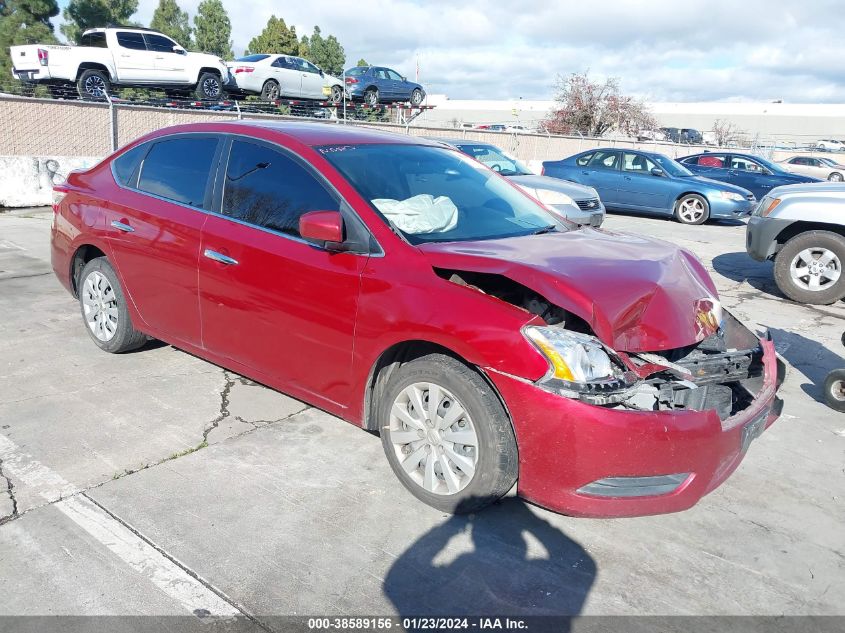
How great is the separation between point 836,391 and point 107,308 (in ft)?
17.1

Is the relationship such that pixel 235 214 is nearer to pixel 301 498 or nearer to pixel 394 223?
pixel 394 223

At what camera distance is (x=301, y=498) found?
10.9 ft

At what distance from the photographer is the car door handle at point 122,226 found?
4552mm

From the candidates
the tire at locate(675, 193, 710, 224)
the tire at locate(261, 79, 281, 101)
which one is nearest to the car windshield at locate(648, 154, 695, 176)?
the tire at locate(675, 193, 710, 224)

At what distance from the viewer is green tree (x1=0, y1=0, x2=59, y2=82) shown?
2569 cm

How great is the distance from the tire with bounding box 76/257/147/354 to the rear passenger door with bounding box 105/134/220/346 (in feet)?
0.65

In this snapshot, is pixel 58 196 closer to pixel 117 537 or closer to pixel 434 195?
pixel 434 195

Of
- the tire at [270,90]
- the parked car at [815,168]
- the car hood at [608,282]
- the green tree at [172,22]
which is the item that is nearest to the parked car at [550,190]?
the car hood at [608,282]

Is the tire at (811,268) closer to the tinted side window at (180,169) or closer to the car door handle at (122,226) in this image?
the tinted side window at (180,169)

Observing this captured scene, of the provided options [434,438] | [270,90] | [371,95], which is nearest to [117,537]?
[434,438]

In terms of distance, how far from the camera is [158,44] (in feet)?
53.2

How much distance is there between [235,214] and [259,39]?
4673cm

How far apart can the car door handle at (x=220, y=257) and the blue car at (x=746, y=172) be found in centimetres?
1606

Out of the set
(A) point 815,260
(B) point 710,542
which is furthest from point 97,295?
(A) point 815,260
